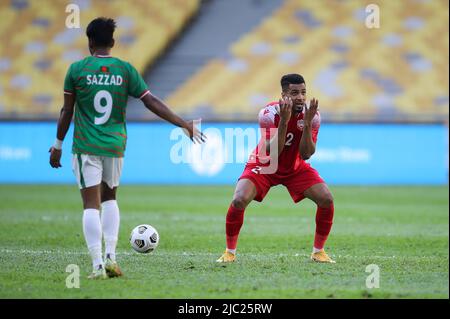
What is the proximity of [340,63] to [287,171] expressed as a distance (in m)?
21.6

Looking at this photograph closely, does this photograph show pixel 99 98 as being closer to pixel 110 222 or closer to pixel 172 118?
pixel 172 118

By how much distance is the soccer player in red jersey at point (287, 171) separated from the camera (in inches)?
329

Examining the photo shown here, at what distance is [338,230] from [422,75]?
18.4 meters

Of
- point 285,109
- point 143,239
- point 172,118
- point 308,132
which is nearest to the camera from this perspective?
point 172,118

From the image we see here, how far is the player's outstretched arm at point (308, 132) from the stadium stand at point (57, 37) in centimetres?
2115

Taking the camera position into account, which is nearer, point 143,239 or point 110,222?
point 110,222

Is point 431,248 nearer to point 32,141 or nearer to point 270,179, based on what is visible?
point 270,179

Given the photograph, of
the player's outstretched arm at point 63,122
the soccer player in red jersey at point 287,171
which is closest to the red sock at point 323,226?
the soccer player in red jersey at point 287,171

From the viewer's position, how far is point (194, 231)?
475 inches

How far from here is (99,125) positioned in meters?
7.05

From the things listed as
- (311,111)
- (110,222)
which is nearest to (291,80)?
(311,111)

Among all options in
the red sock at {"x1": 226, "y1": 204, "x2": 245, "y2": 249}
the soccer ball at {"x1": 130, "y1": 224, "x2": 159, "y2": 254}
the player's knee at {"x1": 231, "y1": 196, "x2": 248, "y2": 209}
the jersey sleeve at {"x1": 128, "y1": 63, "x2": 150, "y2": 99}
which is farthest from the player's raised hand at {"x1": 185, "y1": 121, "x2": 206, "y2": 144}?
the soccer ball at {"x1": 130, "y1": 224, "x2": 159, "y2": 254}

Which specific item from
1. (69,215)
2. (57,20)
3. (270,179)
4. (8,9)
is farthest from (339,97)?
(270,179)

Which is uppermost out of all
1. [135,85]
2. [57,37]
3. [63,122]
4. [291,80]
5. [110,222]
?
[57,37]
